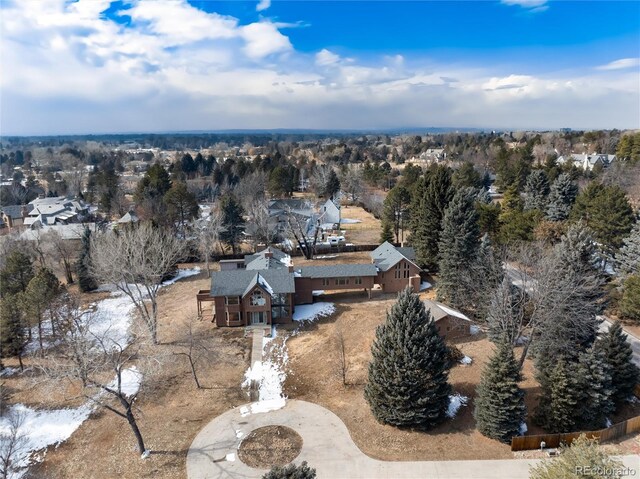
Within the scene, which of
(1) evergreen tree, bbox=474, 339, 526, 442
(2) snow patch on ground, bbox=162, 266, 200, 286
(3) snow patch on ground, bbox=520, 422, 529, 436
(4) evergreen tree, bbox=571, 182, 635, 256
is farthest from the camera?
(2) snow patch on ground, bbox=162, 266, 200, 286

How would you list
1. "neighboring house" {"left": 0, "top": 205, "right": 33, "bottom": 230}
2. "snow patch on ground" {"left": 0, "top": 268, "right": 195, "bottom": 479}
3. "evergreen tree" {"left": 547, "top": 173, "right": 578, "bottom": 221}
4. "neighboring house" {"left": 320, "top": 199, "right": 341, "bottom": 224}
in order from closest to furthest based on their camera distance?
"snow patch on ground" {"left": 0, "top": 268, "right": 195, "bottom": 479}
"evergreen tree" {"left": 547, "top": 173, "right": 578, "bottom": 221}
"neighboring house" {"left": 320, "top": 199, "right": 341, "bottom": 224}
"neighboring house" {"left": 0, "top": 205, "right": 33, "bottom": 230}

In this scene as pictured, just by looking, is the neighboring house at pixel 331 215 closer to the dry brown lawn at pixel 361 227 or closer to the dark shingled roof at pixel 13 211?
the dry brown lawn at pixel 361 227

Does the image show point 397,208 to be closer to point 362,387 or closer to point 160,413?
point 362,387

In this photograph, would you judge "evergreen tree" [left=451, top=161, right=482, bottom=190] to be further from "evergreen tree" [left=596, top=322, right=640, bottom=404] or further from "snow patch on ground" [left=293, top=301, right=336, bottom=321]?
"evergreen tree" [left=596, top=322, right=640, bottom=404]

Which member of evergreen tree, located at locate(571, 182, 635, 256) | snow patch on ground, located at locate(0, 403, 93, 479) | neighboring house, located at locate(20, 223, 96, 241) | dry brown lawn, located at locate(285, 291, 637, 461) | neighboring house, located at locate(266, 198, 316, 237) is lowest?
snow patch on ground, located at locate(0, 403, 93, 479)

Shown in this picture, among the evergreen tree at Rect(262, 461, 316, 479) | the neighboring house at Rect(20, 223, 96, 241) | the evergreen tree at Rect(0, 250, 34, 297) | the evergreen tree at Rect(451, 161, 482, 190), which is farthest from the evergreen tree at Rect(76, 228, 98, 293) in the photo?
the evergreen tree at Rect(451, 161, 482, 190)

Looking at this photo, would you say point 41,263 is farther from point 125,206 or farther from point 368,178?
point 368,178

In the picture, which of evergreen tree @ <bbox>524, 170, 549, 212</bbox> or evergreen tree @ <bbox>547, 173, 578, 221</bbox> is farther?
evergreen tree @ <bbox>524, 170, 549, 212</bbox>

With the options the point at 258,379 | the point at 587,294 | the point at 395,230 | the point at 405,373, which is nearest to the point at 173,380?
the point at 258,379

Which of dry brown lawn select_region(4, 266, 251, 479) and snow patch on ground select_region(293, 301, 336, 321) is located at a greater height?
snow patch on ground select_region(293, 301, 336, 321)
